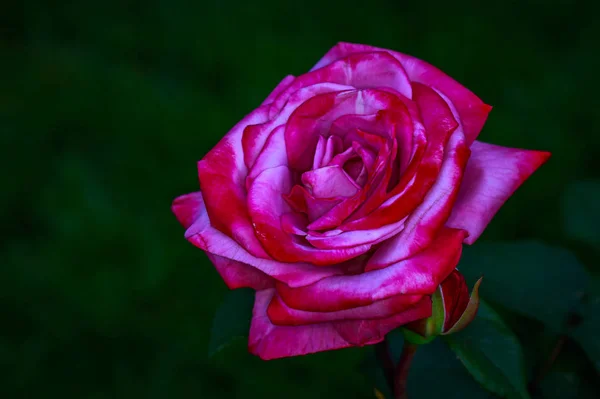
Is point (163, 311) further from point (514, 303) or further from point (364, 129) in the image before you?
point (364, 129)

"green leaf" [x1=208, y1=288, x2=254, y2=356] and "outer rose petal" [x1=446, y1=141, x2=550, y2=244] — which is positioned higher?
"outer rose petal" [x1=446, y1=141, x2=550, y2=244]

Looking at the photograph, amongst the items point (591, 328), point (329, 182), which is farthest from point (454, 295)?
point (591, 328)

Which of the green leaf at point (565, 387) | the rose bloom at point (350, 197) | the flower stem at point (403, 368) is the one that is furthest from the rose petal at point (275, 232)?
the green leaf at point (565, 387)

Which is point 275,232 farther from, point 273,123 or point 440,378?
point 440,378

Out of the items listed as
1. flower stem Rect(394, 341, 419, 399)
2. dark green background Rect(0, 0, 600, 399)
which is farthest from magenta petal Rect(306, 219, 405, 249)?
dark green background Rect(0, 0, 600, 399)

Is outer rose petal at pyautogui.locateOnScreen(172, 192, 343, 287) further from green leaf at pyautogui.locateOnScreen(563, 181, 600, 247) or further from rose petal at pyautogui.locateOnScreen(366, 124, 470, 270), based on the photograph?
green leaf at pyautogui.locateOnScreen(563, 181, 600, 247)
